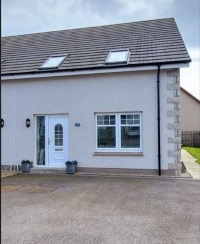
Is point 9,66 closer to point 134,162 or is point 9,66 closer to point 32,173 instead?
point 32,173

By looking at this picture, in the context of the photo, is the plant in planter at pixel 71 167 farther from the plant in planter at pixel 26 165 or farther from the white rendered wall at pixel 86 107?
the plant in planter at pixel 26 165

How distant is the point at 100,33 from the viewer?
14156 millimetres

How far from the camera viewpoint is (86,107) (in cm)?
1105

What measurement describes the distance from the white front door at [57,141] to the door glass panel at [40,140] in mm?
312

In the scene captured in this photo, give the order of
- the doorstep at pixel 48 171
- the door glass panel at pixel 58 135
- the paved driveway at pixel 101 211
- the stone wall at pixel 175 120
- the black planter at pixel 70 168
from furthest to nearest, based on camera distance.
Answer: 1. the door glass panel at pixel 58 135
2. the doorstep at pixel 48 171
3. the black planter at pixel 70 168
4. the stone wall at pixel 175 120
5. the paved driveway at pixel 101 211

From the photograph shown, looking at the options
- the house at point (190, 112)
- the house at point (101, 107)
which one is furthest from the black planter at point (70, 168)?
the house at point (190, 112)

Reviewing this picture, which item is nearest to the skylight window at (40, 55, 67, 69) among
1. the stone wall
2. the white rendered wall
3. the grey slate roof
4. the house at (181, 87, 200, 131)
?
the grey slate roof

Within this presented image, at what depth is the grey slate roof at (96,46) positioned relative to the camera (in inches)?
434

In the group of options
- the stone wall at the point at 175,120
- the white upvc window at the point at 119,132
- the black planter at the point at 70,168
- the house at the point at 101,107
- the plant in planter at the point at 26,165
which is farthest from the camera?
the plant in planter at the point at 26,165

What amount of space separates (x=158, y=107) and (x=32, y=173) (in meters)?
5.87

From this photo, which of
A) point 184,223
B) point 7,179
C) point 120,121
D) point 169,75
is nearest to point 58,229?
point 184,223

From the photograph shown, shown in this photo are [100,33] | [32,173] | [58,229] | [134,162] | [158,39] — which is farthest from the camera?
[100,33]

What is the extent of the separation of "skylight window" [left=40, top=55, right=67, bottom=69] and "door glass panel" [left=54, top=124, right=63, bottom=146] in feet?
8.69

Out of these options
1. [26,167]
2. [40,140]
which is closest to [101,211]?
[26,167]
